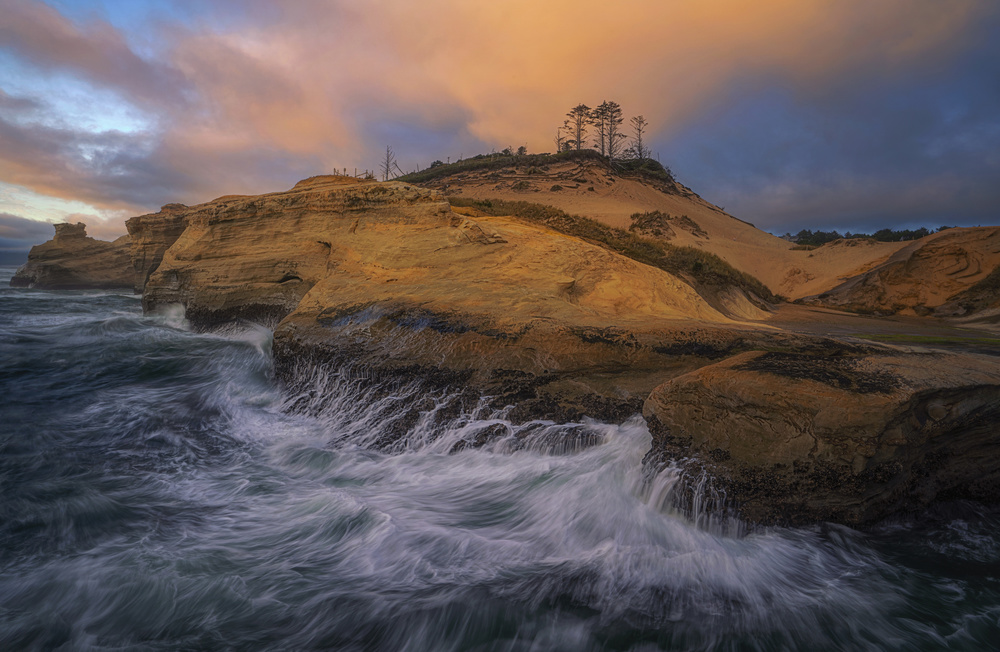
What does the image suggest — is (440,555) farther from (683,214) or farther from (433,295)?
(683,214)

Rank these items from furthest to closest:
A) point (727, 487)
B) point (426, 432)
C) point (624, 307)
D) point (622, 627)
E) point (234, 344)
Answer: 1. point (234, 344)
2. point (624, 307)
3. point (426, 432)
4. point (727, 487)
5. point (622, 627)

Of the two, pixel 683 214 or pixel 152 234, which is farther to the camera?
pixel 683 214

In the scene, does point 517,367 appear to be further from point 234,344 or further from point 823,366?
point 234,344

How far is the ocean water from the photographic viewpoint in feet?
9.23

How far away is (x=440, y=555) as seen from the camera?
3.51m

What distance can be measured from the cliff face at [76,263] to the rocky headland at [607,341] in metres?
28.5

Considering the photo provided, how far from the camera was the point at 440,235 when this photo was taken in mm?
8773

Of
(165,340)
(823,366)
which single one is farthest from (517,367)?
(165,340)

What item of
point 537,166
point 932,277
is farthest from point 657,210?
point 932,277

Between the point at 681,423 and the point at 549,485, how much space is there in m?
1.34

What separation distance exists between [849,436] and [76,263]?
45.5 meters

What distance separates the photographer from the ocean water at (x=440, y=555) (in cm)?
281

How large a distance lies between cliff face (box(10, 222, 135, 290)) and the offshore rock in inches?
1616

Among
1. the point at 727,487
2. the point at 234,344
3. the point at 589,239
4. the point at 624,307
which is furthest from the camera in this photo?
the point at 589,239
